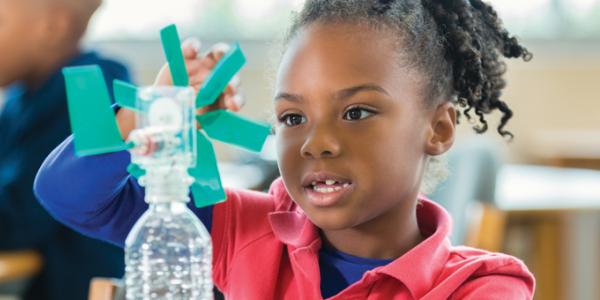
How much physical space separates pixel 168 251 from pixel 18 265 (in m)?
1.85

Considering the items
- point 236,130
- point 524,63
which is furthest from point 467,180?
point 524,63

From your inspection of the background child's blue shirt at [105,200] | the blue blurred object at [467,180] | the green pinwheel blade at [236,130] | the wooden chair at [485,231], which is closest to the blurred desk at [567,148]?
the blue blurred object at [467,180]

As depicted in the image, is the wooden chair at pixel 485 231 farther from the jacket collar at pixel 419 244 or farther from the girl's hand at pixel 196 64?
the girl's hand at pixel 196 64

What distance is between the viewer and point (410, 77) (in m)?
1.31

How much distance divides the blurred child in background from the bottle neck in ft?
6.22

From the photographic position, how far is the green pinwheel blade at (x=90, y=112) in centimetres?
94

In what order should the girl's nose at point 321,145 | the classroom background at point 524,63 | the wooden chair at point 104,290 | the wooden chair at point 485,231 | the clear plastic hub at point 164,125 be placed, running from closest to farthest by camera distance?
the clear plastic hub at point 164,125, the girl's nose at point 321,145, the wooden chair at point 104,290, the wooden chair at point 485,231, the classroom background at point 524,63

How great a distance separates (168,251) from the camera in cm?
104

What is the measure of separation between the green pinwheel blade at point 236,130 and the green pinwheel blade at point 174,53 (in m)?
0.05

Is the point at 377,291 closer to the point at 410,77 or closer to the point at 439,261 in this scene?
the point at 439,261

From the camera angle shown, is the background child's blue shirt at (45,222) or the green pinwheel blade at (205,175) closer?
the green pinwheel blade at (205,175)

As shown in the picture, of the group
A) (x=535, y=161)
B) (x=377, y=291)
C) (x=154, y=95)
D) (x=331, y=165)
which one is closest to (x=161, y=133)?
(x=154, y=95)

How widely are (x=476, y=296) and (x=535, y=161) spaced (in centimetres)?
341

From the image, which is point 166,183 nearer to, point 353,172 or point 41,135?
point 353,172
